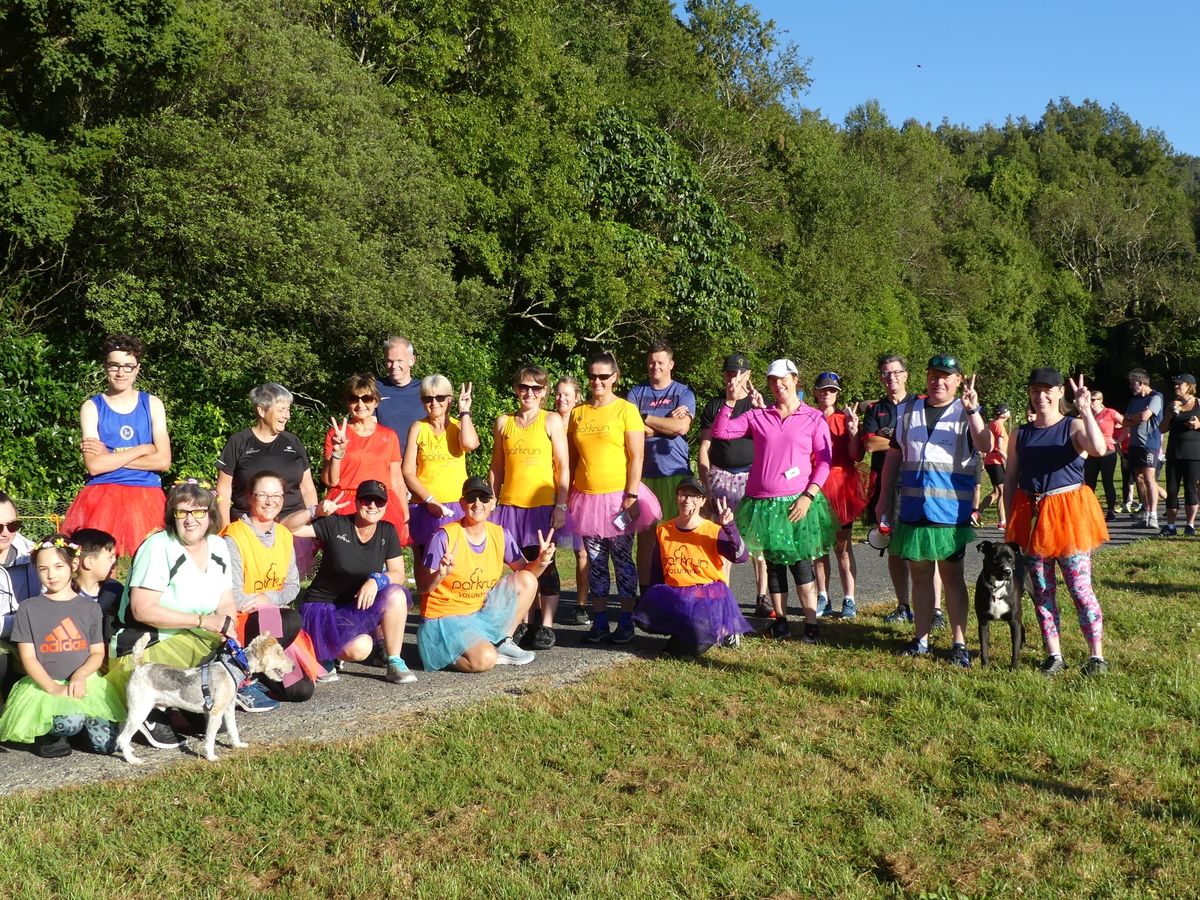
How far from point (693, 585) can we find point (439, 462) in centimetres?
208

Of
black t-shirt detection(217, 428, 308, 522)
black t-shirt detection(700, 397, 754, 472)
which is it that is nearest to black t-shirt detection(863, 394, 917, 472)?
black t-shirt detection(700, 397, 754, 472)

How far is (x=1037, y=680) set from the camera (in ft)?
20.9

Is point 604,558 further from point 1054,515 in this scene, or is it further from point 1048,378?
point 1048,378

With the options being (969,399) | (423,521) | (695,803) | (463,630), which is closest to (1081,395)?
(969,399)

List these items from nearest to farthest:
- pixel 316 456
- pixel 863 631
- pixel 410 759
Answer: pixel 410 759
pixel 863 631
pixel 316 456

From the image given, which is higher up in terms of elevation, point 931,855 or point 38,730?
point 38,730

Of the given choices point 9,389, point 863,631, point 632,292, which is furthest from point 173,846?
point 632,292

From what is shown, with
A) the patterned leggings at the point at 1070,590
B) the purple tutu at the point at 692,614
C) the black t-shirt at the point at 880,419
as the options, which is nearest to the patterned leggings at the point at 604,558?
the purple tutu at the point at 692,614

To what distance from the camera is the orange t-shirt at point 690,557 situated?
24.3ft

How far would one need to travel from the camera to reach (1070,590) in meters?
6.63

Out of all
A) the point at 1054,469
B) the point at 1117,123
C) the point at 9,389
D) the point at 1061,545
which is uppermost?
the point at 1117,123

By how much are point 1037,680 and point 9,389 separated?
12817mm

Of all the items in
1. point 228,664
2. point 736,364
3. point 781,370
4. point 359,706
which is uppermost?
point 736,364

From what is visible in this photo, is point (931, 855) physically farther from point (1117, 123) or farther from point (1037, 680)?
point (1117, 123)
